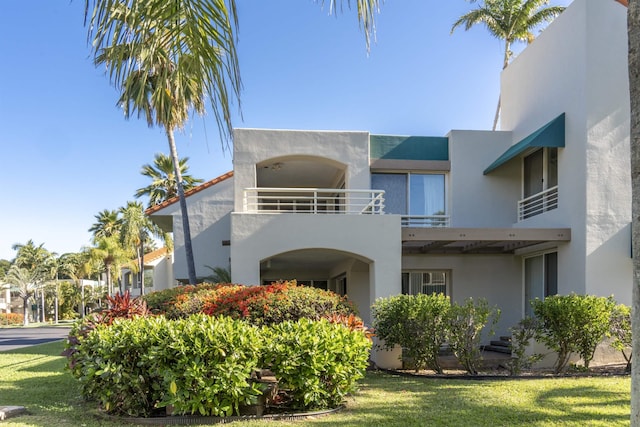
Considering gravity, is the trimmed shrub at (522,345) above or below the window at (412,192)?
below

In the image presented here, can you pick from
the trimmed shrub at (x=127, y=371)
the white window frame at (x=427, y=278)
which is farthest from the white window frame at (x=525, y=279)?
the trimmed shrub at (x=127, y=371)

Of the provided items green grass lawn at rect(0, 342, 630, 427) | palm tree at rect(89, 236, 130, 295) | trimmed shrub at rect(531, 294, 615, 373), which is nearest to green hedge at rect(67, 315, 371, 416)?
green grass lawn at rect(0, 342, 630, 427)

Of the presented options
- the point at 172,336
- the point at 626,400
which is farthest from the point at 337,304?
the point at 626,400

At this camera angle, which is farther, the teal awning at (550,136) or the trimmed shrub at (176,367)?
the teal awning at (550,136)

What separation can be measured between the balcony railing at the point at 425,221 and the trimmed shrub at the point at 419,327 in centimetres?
475

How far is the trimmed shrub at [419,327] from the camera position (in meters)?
9.95

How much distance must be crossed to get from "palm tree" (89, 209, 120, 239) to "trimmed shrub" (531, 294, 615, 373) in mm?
41267

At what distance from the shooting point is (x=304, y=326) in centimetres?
725

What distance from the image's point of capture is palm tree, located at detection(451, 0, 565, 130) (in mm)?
22953

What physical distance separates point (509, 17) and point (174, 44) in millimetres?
24244

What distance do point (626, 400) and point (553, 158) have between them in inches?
291

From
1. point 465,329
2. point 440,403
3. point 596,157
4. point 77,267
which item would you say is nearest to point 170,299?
point 440,403

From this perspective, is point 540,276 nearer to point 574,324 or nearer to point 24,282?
point 574,324

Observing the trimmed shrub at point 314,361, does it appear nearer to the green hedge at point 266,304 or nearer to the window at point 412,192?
the green hedge at point 266,304
